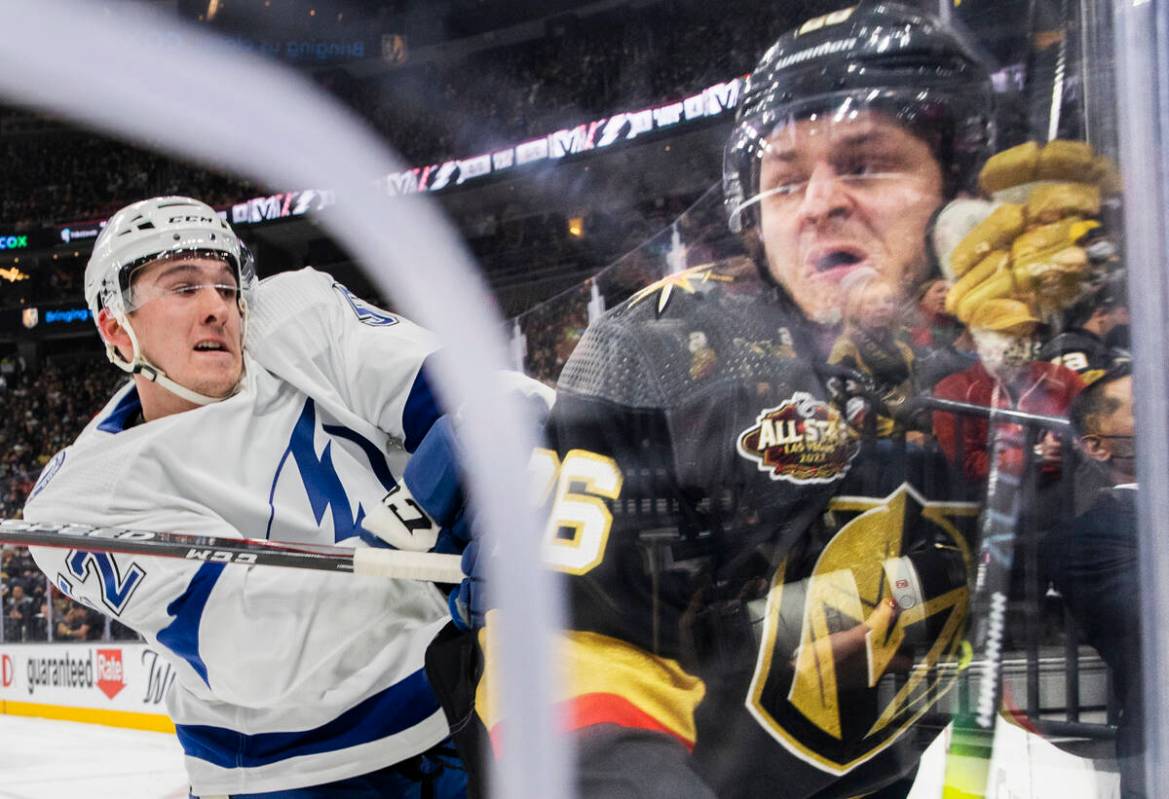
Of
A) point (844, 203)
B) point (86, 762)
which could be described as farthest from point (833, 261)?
point (86, 762)

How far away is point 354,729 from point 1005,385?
2.78ft

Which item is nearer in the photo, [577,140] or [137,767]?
[577,140]

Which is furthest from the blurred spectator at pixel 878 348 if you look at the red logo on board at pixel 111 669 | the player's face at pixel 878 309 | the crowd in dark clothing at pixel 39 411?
the red logo on board at pixel 111 669

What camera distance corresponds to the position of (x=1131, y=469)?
23.8 inches

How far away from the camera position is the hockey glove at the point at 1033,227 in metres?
0.59

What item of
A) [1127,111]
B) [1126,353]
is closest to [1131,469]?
[1126,353]

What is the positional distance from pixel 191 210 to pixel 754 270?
0.72 meters

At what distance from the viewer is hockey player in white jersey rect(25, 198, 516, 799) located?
42.8 inches

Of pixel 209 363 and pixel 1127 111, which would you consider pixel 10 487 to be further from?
pixel 1127 111

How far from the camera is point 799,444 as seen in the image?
2.06ft

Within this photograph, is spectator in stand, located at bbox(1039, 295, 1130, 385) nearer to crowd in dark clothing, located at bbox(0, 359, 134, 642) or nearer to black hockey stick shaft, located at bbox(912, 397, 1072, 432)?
black hockey stick shaft, located at bbox(912, 397, 1072, 432)

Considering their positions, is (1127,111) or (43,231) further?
(43,231)

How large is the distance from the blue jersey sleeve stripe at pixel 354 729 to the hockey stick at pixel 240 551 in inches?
9.0

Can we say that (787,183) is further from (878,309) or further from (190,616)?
(190,616)
